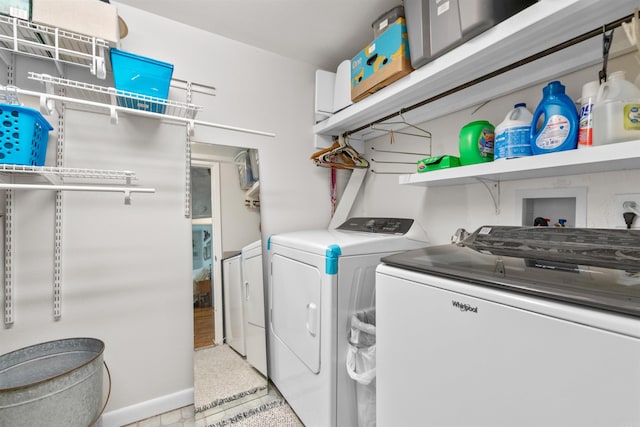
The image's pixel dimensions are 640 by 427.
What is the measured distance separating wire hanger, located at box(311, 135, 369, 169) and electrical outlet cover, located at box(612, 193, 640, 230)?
1.48 m

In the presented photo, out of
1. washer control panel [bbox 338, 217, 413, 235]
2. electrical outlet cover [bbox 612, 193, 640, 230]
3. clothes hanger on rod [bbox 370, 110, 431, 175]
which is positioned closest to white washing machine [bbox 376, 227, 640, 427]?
electrical outlet cover [bbox 612, 193, 640, 230]

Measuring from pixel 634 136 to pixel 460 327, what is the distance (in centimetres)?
83

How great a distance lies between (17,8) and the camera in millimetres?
1241

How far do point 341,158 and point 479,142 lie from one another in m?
1.14

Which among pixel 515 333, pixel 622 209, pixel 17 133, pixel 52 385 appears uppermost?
pixel 17 133

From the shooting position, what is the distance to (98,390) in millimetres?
1419

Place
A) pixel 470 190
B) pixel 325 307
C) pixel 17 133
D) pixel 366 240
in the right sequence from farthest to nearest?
pixel 470 190 → pixel 366 240 → pixel 325 307 → pixel 17 133

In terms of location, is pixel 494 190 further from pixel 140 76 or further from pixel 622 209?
pixel 140 76

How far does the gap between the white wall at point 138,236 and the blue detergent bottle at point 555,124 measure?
5.68 feet

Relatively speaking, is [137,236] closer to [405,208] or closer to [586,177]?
[405,208]

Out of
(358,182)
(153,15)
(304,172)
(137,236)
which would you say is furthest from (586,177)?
Answer: (153,15)

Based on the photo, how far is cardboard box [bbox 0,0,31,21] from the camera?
4.06ft

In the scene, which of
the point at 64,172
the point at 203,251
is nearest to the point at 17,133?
the point at 64,172

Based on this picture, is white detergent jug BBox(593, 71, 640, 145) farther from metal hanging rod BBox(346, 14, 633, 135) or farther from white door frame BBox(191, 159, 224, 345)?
white door frame BBox(191, 159, 224, 345)
